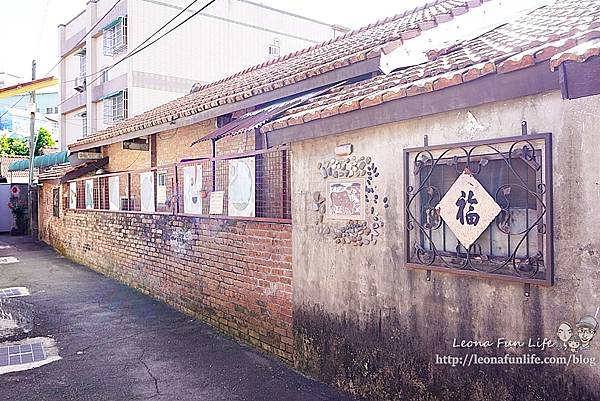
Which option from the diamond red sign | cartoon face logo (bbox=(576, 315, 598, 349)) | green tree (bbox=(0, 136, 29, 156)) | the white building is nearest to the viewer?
cartoon face logo (bbox=(576, 315, 598, 349))

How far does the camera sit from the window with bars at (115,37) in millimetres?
20906

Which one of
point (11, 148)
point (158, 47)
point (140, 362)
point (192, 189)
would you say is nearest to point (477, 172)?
point (140, 362)

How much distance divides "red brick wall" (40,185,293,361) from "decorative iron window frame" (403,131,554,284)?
5.76 ft

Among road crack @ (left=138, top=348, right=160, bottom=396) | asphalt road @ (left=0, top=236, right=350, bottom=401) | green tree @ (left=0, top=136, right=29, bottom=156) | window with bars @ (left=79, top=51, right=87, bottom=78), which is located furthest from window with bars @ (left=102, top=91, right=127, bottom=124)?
road crack @ (left=138, top=348, right=160, bottom=396)

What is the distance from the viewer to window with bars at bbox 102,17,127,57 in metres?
20.9

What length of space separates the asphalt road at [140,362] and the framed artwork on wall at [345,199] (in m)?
1.68

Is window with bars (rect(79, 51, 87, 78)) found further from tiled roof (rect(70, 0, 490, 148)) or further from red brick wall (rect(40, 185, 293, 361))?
red brick wall (rect(40, 185, 293, 361))

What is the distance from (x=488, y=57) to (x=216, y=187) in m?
4.37

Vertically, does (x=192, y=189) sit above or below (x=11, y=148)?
below

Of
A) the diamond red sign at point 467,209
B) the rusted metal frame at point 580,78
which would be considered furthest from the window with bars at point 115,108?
the rusted metal frame at point 580,78

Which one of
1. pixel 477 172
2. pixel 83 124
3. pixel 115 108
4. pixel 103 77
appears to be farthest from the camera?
pixel 83 124

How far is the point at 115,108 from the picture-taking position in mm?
21641

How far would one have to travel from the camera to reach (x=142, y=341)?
6.49 m

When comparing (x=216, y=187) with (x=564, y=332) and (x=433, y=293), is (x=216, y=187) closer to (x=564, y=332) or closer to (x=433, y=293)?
(x=433, y=293)
